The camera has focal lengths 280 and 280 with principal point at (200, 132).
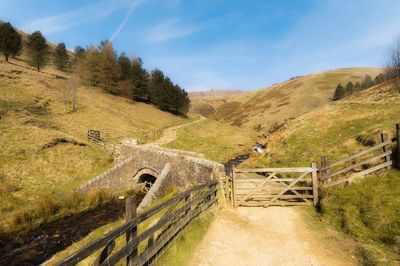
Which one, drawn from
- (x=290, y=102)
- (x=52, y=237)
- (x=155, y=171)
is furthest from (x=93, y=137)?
(x=290, y=102)

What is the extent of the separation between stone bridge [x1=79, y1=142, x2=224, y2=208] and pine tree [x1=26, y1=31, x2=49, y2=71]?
193 ft

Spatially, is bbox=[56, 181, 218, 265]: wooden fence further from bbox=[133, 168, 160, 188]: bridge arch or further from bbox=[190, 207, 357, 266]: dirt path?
bbox=[133, 168, 160, 188]: bridge arch

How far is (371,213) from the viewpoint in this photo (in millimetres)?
10250

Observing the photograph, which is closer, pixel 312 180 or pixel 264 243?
pixel 264 243

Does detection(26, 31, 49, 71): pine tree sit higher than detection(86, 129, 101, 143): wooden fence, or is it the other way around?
detection(26, 31, 49, 71): pine tree

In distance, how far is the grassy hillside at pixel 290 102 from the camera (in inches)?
3310

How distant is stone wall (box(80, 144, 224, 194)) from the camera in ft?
59.7

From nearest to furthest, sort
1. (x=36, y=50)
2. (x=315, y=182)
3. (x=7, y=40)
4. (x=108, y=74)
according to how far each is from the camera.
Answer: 1. (x=315, y=182)
2. (x=7, y=40)
3. (x=108, y=74)
4. (x=36, y=50)

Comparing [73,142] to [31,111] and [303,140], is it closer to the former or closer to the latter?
[31,111]

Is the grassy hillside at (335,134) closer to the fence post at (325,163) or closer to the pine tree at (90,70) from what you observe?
the fence post at (325,163)

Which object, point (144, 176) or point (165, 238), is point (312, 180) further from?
point (144, 176)

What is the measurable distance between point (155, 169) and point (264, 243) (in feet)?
57.8

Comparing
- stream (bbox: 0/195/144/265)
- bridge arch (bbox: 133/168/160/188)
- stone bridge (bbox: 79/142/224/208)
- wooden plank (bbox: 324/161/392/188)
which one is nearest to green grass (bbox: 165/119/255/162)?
bridge arch (bbox: 133/168/160/188)

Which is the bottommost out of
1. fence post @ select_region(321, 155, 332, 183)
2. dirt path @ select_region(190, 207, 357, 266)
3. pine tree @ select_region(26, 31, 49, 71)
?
dirt path @ select_region(190, 207, 357, 266)
